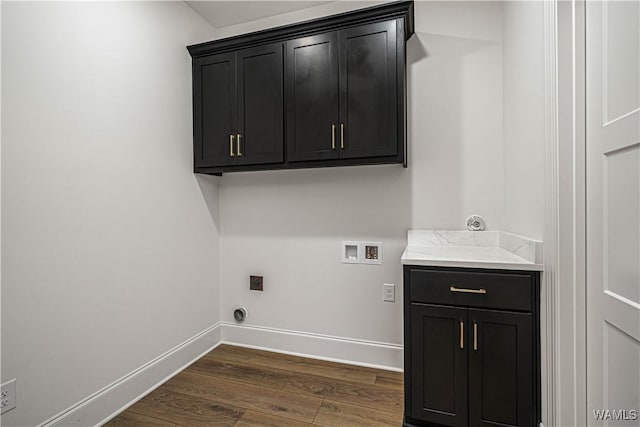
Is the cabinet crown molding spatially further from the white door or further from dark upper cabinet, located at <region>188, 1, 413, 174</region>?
the white door

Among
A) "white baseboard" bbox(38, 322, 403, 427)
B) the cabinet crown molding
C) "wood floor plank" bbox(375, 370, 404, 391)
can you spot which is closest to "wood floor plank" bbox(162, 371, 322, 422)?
"white baseboard" bbox(38, 322, 403, 427)

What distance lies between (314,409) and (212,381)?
2.40 feet

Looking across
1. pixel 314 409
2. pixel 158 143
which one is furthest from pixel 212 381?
pixel 158 143

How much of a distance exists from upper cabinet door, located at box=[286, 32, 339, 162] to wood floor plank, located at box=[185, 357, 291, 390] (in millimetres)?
1458

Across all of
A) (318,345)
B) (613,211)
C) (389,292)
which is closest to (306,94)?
(389,292)

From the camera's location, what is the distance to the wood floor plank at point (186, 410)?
1.63 m

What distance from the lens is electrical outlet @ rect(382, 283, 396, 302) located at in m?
2.17

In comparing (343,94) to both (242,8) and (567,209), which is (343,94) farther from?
(567,209)

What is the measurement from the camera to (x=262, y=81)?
6.88ft

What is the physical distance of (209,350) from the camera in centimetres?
245

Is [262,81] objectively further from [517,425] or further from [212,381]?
[517,425]

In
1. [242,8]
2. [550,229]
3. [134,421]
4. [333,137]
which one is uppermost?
[242,8]

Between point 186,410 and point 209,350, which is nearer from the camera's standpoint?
point 186,410

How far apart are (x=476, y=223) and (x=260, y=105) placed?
1644 mm
